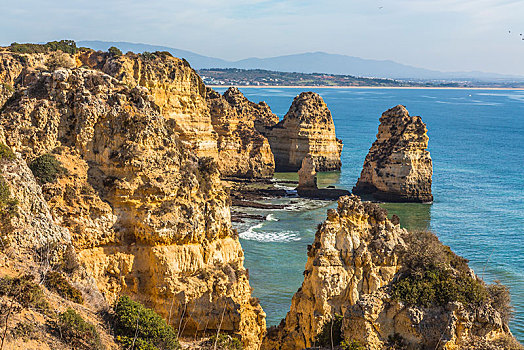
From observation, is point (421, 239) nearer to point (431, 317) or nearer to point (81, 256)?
point (431, 317)

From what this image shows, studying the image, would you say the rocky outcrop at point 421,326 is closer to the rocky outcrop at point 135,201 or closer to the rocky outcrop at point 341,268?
the rocky outcrop at point 341,268

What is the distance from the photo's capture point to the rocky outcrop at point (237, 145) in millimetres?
80688

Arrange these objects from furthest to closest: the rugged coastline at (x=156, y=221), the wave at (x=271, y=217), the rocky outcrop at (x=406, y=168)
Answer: the rocky outcrop at (x=406, y=168) < the wave at (x=271, y=217) < the rugged coastline at (x=156, y=221)

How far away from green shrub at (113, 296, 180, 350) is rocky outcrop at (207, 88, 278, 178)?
60.5m

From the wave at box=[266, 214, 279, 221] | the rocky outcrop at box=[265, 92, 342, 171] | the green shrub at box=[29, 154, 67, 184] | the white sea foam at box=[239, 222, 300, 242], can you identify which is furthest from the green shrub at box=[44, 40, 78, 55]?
the green shrub at box=[29, 154, 67, 184]

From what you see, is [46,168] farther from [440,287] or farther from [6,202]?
[440,287]

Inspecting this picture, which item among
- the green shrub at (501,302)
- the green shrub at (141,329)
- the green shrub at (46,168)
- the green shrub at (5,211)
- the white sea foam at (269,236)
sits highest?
the green shrub at (46,168)

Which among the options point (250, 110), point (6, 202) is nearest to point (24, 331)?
point (6, 202)

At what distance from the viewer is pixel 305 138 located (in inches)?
3509

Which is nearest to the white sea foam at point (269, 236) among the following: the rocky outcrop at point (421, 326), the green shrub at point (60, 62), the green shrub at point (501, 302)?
the green shrub at point (60, 62)

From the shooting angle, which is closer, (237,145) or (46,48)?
(46,48)

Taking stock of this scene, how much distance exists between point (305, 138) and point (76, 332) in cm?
7437

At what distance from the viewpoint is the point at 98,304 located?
748 inches

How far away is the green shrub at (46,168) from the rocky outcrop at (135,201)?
0.28 meters
